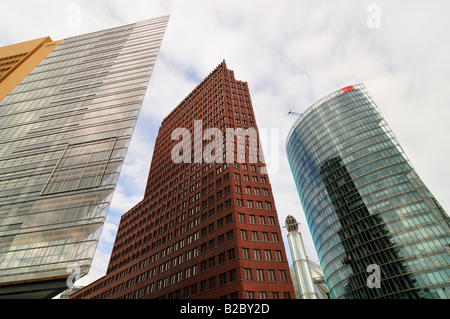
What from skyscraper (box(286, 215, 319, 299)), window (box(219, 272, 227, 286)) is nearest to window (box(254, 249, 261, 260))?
window (box(219, 272, 227, 286))

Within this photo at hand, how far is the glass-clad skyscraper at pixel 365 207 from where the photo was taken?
69.1 m

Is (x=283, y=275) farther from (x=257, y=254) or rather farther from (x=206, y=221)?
(x=206, y=221)

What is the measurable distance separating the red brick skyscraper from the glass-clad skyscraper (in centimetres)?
4598

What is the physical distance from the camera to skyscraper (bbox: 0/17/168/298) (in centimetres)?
3056

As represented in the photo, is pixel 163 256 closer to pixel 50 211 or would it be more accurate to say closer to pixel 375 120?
pixel 50 211

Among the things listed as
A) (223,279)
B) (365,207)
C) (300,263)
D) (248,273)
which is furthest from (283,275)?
(300,263)

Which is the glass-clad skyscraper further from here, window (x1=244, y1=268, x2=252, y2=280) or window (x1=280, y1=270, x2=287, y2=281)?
window (x1=244, y1=268, x2=252, y2=280)

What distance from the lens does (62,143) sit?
146ft

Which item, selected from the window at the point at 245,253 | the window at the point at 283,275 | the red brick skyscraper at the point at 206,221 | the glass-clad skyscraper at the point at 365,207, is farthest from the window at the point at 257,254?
the glass-clad skyscraper at the point at 365,207

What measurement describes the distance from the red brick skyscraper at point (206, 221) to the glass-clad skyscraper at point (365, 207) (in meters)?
46.0

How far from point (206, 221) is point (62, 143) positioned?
108ft
